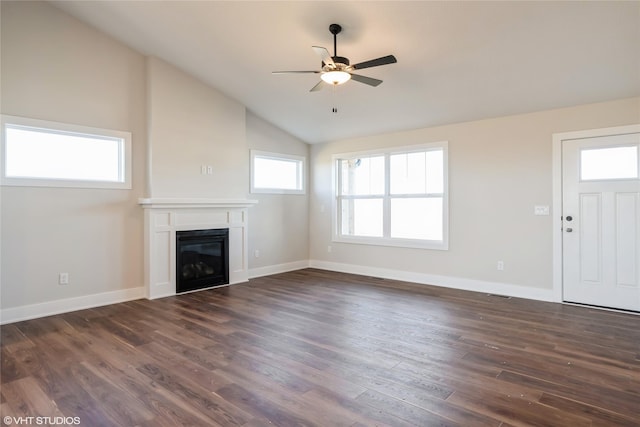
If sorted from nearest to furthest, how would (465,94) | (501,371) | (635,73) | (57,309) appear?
(501,371) → (635,73) → (57,309) → (465,94)

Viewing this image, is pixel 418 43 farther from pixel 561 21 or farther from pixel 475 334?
pixel 475 334

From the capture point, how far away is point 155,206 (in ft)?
15.5

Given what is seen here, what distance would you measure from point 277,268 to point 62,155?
12.1ft

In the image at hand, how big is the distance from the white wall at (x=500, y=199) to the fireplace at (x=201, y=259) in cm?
278

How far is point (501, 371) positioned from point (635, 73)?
337cm

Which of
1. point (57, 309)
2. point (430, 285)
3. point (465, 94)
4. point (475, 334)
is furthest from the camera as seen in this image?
point (430, 285)

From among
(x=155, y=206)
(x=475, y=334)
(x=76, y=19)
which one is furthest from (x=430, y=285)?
(x=76, y=19)

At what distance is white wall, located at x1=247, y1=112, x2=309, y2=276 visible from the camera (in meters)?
6.23

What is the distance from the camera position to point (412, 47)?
3775mm

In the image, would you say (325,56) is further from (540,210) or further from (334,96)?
(540,210)

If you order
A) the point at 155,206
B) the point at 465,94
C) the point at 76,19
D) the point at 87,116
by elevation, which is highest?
the point at 76,19

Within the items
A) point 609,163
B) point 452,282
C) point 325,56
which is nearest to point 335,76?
point 325,56

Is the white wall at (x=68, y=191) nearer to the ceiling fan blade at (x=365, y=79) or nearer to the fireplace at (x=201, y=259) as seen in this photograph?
the fireplace at (x=201, y=259)

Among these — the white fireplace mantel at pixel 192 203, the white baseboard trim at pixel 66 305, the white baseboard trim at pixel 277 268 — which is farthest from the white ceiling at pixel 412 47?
the white baseboard trim at pixel 66 305
